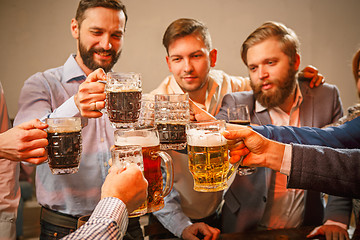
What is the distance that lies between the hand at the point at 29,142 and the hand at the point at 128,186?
→ 16.1 inches

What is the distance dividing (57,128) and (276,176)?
5.76ft

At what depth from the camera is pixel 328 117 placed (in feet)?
8.30

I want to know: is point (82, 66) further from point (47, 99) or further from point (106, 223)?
point (106, 223)

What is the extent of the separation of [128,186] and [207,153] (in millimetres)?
354

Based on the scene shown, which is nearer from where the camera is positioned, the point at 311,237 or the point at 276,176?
the point at 311,237

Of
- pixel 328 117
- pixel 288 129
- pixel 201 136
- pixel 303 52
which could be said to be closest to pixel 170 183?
pixel 201 136

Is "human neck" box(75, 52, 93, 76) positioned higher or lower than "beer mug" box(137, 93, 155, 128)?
higher

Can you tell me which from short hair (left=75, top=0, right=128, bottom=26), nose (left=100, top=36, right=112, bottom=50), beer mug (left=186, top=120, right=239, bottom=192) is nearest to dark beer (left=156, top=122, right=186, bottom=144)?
beer mug (left=186, top=120, right=239, bottom=192)

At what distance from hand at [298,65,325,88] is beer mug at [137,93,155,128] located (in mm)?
1770

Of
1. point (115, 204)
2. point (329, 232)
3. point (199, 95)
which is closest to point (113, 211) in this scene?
point (115, 204)

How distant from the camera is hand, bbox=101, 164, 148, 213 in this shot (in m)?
0.99

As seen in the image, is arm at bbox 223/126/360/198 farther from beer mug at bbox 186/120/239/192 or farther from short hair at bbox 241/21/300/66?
short hair at bbox 241/21/300/66

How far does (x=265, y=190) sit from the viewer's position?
7.48ft

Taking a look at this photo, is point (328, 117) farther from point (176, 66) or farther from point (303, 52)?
point (303, 52)
